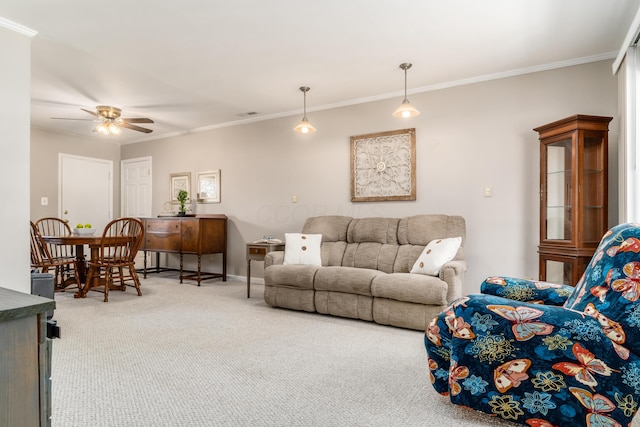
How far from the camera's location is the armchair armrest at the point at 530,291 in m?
2.00

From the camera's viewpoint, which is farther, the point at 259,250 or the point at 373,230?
the point at 259,250

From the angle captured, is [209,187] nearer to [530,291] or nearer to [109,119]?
[109,119]

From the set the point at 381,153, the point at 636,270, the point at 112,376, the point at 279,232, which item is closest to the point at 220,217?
the point at 279,232

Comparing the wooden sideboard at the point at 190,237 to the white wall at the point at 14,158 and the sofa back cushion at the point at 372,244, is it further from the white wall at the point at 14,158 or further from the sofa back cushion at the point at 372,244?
the white wall at the point at 14,158

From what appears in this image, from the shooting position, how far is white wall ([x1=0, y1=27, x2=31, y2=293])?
2.83 meters

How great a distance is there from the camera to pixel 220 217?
18.9 ft

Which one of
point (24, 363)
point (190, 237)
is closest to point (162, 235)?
point (190, 237)

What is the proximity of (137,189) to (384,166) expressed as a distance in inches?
189

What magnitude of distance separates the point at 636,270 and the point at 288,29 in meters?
2.69

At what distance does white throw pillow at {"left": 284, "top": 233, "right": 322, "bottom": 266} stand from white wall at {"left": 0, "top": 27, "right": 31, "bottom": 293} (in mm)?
2272

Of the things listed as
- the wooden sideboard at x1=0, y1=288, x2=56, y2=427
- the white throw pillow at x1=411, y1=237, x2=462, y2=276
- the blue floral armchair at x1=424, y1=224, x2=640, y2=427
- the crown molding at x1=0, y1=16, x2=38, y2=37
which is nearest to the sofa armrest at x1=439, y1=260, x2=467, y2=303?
the white throw pillow at x1=411, y1=237, x2=462, y2=276

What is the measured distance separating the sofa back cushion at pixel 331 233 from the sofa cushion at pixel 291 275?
523mm

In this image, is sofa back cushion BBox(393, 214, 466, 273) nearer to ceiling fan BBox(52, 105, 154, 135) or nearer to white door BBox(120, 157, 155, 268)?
ceiling fan BBox(52, 105, 154, 135)

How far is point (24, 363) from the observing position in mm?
674
